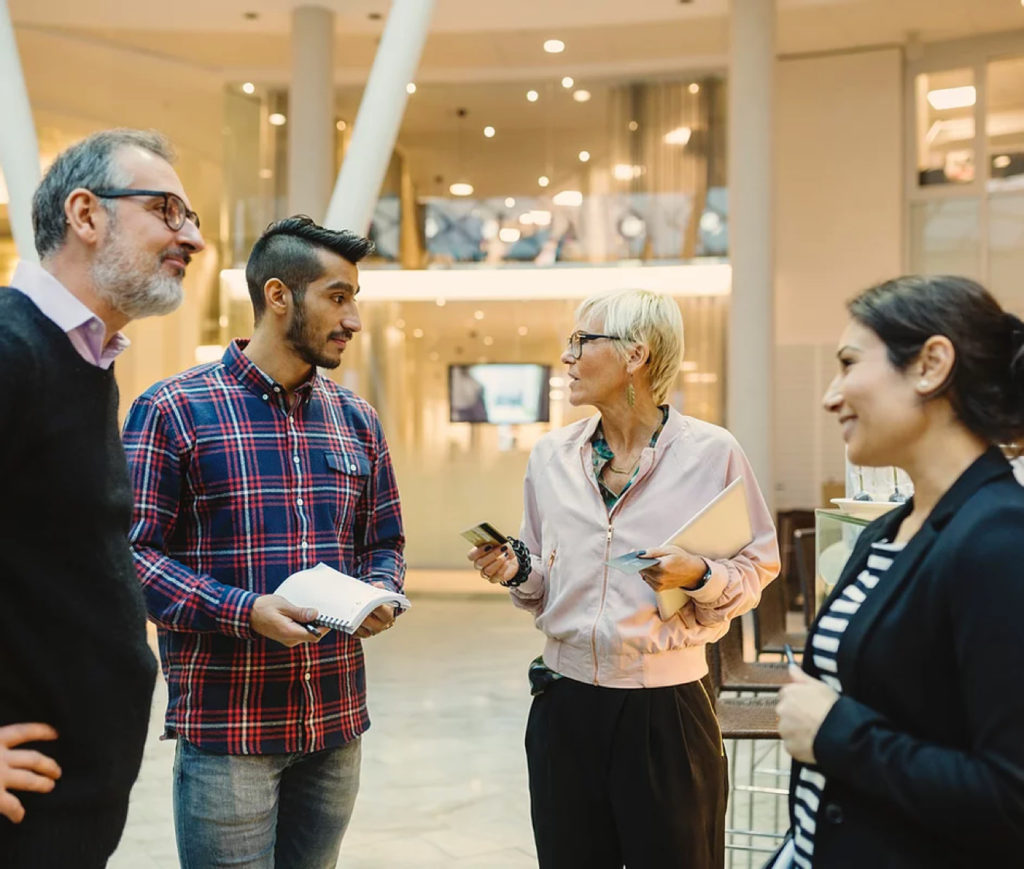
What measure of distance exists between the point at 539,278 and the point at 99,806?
13226 millimetres

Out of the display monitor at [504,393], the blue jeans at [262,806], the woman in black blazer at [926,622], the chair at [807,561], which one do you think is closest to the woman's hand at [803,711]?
the woman in black blazer at [926,622]

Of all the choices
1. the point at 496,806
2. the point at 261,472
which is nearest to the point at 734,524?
the point at 261,472

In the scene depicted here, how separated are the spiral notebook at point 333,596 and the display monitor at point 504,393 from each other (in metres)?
12.3

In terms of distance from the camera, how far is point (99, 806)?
170cm

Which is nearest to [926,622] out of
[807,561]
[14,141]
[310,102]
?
[807,561]

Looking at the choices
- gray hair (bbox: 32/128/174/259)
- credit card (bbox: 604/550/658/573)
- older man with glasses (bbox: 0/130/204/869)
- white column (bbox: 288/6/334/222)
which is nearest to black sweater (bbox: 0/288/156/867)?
older man with glasses (bbox: 0/130/204/869)

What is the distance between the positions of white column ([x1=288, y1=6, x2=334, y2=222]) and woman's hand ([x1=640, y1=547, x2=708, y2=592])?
10.6 metres

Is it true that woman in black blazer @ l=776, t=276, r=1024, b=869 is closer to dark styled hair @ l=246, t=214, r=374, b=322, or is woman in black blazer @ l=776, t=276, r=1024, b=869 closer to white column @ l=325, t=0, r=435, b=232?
dark styled hair @ l=246, t=214, r=374, b=322

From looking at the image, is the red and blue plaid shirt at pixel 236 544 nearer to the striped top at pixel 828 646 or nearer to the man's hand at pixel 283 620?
the man's hand at pixel 283 620

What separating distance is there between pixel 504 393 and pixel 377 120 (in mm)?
6396

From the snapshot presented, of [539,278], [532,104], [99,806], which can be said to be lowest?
[99,806]

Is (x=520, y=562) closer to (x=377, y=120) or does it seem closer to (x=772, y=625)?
(x=772, y=625)

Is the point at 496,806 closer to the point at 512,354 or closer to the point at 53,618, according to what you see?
the point at 53,618

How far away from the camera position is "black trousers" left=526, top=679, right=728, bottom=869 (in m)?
2.42
